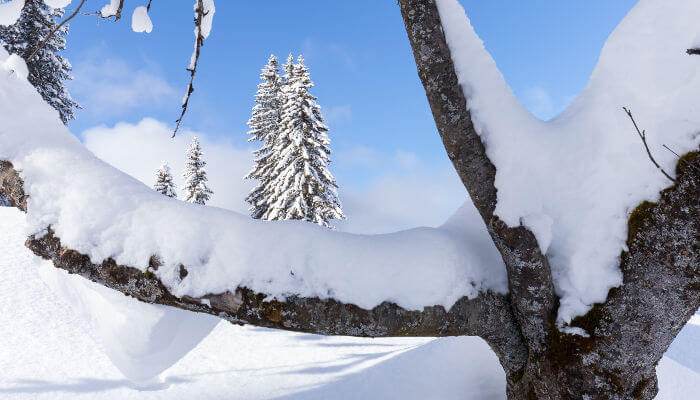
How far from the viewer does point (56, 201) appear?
1.88 m

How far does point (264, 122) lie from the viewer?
19062 millimetres

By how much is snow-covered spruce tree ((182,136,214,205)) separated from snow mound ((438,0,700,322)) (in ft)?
70.0

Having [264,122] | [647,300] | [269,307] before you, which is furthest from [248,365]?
[264,122]

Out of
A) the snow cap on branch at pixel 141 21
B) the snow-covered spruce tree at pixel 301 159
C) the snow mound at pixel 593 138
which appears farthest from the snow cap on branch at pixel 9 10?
the snow-covered spruce tree at pixel 301 159

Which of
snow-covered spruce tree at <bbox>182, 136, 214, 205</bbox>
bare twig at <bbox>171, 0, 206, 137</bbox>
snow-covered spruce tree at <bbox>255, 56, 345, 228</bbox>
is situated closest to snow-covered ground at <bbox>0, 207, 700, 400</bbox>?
bare twig at <bbox>171, 0, 206, 137</bbox>

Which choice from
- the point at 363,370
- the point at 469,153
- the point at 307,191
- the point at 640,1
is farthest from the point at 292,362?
the point at 307,191

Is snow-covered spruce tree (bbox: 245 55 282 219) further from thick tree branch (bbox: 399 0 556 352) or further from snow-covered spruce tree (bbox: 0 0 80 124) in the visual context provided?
thick tree branch (bbox: 399 0 556 352)

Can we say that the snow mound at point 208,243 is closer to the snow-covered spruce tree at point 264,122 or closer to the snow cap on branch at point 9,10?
the snow cap on branch at point 9,10

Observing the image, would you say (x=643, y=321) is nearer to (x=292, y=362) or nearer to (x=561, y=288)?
(x=561, y=288)

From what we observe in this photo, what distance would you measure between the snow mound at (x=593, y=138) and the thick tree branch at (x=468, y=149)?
2.2 inches

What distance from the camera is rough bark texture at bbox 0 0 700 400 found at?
1.74m

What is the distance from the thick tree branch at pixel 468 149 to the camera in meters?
1.97

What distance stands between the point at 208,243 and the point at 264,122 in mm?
18243

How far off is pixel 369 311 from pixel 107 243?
4.64ft
